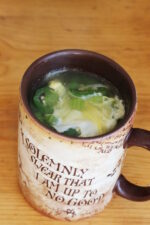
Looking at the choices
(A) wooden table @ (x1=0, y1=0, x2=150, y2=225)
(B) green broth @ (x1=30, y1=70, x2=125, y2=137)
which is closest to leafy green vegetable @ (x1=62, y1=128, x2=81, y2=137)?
(B) green broth @ (x1=30, y1=70, x2=125, y2=137)

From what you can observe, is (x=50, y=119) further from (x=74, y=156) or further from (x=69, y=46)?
(x=69, y=46)

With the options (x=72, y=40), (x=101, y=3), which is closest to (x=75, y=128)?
(x=72, y=40)

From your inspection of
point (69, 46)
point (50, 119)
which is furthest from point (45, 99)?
point (69, 46)

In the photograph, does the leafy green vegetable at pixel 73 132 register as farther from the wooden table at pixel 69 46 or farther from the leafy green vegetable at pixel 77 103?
the wooden table at pixel 69 46

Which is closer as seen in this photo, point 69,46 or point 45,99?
point 45,99

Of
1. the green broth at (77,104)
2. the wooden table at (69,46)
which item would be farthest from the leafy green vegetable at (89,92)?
the wooden table at (69,46)

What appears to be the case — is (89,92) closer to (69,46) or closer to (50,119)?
(50,119)
